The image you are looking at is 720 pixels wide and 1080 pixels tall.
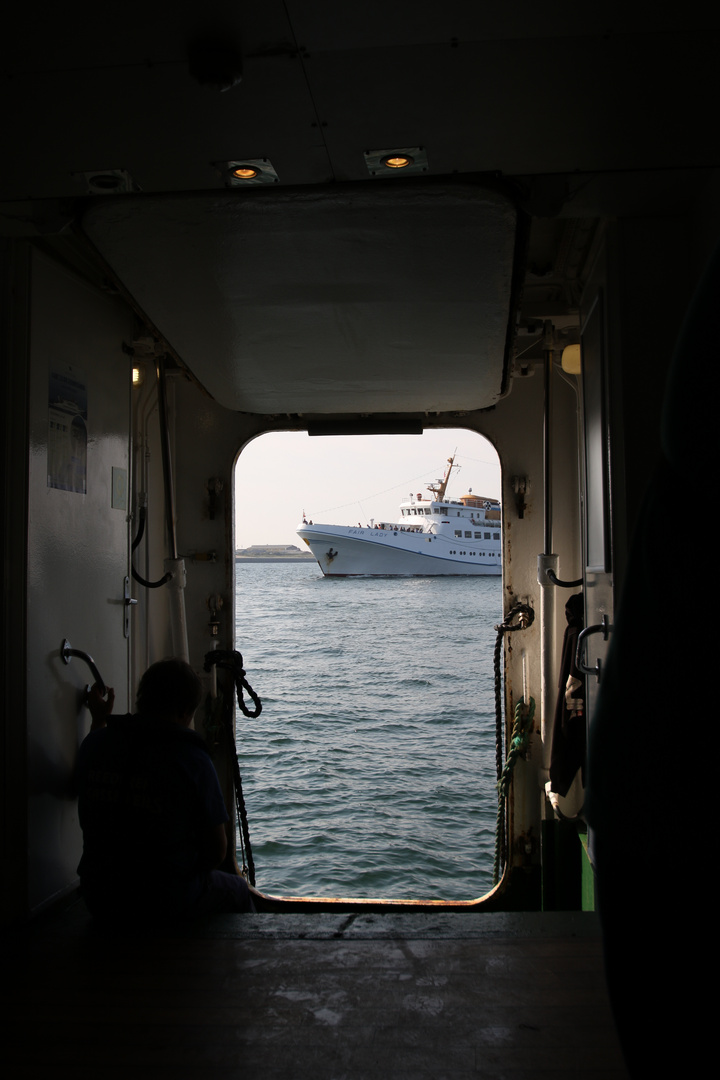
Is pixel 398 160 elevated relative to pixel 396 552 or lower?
elevated

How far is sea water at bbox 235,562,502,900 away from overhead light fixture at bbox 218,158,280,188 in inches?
288

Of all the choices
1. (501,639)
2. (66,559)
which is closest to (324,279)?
(66,559)

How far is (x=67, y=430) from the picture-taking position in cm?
260

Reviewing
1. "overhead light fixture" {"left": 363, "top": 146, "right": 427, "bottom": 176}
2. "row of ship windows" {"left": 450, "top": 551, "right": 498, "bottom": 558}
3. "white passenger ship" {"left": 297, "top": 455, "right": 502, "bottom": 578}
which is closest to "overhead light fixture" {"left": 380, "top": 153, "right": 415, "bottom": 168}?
"overhead light fixture" {"left": 363, "top": 146, "right": 427, "bottom": 176}

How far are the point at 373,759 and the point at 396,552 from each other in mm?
29434

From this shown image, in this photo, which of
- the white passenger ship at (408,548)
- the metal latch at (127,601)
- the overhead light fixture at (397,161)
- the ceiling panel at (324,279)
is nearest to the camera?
the overhead light fixture at (397,161)

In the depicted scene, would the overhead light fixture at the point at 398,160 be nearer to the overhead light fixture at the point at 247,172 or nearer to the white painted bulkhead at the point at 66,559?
the overhead light fixture at the point at 247,172

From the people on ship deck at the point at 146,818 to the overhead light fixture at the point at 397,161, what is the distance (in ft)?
5.10

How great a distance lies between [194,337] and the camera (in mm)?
2934

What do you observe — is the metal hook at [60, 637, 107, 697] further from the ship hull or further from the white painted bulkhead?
the ship hull

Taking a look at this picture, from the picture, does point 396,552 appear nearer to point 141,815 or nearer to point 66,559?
point 66,559

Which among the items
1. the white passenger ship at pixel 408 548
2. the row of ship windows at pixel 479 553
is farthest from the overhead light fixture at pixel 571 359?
the row of ship windows at pixel 479 553

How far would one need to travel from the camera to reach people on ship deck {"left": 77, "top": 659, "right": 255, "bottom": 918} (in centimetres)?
213

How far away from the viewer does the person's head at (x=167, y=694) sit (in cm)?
232
